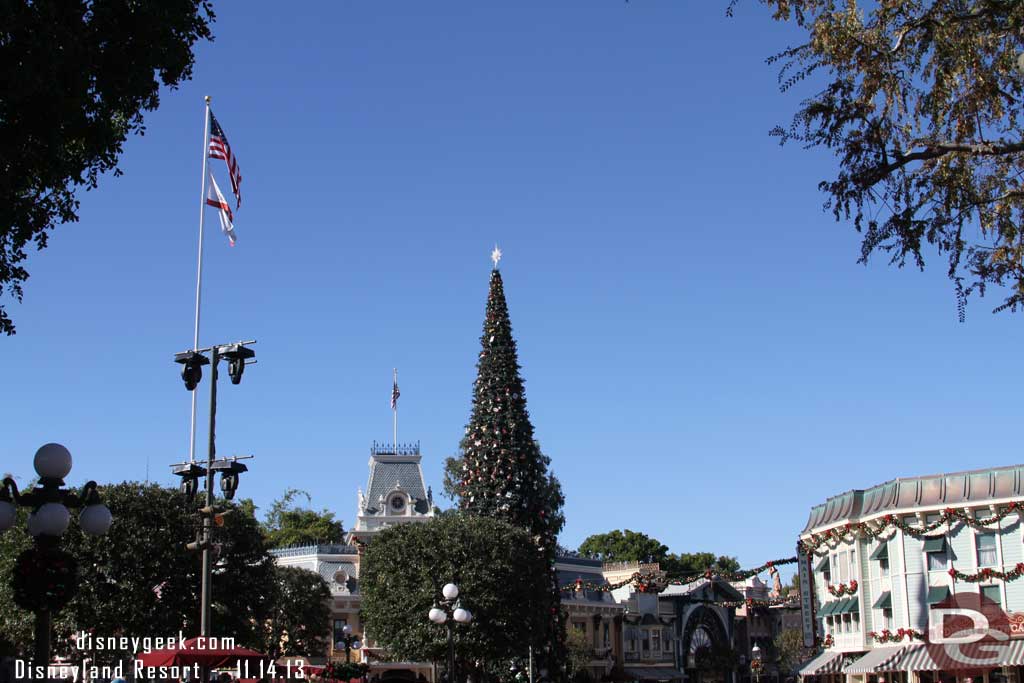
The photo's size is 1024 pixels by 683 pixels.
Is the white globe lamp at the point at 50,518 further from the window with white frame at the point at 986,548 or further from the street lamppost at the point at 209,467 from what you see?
the window with white frame at the point at 986,548

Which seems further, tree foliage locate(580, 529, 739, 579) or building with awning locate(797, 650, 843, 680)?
tree foliage locate(580, 529, 739, 579)

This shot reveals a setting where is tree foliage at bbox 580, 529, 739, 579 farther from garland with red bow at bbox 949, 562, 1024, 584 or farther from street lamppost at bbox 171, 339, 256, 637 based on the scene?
street lamppost at bbox 171, 339, 256, 637

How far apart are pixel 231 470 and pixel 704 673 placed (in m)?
72.3

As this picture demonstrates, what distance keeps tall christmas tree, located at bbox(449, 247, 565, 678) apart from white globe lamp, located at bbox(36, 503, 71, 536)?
3862 cm

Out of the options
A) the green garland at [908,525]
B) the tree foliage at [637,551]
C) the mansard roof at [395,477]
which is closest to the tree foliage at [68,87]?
the green garland at [908,525]

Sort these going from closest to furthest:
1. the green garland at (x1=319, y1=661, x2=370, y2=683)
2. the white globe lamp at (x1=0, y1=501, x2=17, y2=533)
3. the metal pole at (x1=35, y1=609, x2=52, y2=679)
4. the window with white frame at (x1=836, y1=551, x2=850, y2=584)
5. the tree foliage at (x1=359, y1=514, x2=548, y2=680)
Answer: the metal pole at (x1=35, y1=609, x2=52, y2=679) → the white globe lamp at (x1=0, y1=501, x2=17, y2=533) → the green garland at (x1=319, y1=661, x2=370, y2=683) → the tree foliage at (x1=359, y1=514, x2=548, y2=680) → the window with white frame at (x1=836, y1=551, x2=850, y2=584)

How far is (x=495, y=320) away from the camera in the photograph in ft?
186

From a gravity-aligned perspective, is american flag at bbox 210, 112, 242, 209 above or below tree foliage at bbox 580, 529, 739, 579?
above

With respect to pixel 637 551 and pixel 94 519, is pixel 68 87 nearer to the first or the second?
pixel 94 519

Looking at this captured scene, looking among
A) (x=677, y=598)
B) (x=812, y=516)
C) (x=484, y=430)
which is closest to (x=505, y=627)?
(x=484, y=430)

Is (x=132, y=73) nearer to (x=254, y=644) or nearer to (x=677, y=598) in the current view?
(x=254, y=644)

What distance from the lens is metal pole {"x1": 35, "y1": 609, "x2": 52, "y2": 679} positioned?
496 inches

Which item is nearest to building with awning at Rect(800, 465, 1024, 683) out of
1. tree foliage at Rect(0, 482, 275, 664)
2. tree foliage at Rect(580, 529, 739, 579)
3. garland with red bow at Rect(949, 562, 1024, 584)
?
garland with red bow at Rect(949, 562, 1024, 584)

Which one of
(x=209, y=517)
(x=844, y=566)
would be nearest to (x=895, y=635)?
(x=844, y=566)
